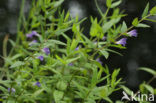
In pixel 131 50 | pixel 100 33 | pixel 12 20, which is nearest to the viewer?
pixel 100 33

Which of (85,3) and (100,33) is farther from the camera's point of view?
(85,3)

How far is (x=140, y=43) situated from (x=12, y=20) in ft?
3.57

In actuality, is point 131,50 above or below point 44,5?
below

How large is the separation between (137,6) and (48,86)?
124cm

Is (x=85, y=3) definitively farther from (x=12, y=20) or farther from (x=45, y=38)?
(x=45, y=38)

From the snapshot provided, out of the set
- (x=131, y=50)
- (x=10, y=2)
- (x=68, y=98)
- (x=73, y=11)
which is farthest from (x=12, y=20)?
(x=68, y=98)

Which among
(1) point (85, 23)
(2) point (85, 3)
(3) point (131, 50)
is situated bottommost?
(3) point (131, 50)

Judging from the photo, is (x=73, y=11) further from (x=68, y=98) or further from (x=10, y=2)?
(x=68, y=98)

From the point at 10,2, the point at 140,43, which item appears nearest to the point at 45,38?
the point at 140,43

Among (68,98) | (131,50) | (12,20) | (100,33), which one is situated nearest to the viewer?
(100,33)

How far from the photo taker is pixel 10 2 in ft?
7.18

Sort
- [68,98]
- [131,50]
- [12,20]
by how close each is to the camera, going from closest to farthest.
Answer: [68,98] < [131,50] < [12,20]

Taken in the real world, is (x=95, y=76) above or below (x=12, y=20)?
below

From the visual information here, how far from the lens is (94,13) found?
201 cm
